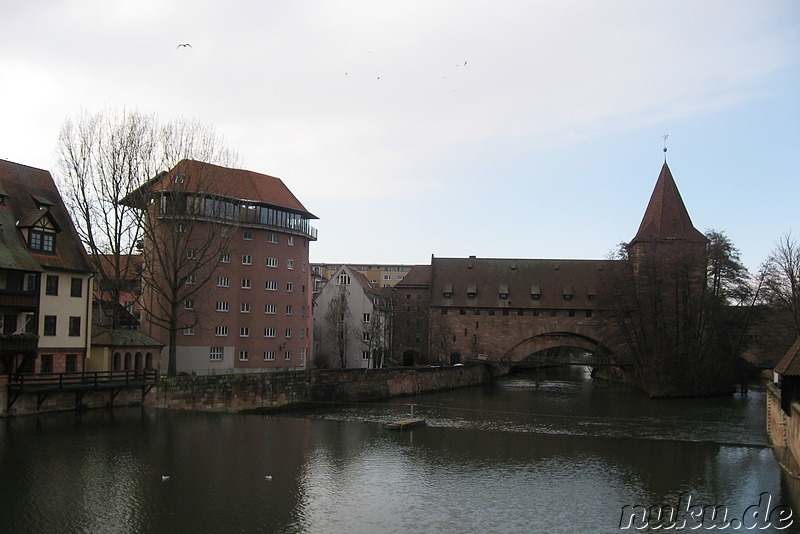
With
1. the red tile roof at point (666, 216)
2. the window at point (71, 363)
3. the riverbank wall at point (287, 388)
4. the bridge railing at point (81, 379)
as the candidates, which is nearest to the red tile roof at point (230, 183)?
the window at point (71, 363)

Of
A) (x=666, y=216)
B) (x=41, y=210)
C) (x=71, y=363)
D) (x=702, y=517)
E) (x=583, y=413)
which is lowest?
(x=702, y=517)

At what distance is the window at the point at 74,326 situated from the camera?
101ft

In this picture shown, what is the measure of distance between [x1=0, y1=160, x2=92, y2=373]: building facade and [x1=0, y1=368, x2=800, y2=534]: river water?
9.39 feet

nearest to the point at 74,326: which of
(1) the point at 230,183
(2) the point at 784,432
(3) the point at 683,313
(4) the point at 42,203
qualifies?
(4) the point at 42,203

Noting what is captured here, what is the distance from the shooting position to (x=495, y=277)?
70.8 m

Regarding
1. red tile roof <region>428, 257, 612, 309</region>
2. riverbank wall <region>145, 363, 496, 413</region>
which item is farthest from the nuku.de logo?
red tile roof <region>428, 257, 612, 309</region>

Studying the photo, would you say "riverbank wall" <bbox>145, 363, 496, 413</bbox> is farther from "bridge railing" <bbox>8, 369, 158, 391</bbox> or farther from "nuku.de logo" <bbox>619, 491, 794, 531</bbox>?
"nuku.de logo" <bbox>619, 491, 794, 531</bbox>

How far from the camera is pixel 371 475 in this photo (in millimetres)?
22125

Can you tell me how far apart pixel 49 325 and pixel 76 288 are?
2.13m

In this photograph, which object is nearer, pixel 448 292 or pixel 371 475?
pixel 371 475

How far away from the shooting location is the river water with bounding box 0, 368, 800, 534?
17.0 m

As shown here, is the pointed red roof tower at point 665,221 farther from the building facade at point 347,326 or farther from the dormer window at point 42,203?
the dormer window at point 42,203

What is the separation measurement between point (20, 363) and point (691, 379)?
42186mm

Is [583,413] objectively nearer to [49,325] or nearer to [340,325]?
[340,325]
